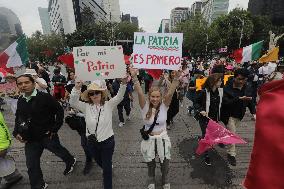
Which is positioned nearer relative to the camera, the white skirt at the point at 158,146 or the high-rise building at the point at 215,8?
the white skirt at the point at 158,146

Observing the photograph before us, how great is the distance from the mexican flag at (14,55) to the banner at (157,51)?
15.6 ft

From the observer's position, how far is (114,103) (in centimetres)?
430

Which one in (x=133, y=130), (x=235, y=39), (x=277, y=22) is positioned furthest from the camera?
(x=277, y=22)

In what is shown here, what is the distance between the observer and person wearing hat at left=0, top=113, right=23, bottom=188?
4.39 m

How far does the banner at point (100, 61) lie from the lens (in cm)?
470

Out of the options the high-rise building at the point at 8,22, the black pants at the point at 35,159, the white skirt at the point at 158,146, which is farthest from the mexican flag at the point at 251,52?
the high-rise building at the point at 8,22

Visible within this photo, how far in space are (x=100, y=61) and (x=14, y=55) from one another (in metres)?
4.81

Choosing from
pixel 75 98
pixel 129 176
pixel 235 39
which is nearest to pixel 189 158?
pixel 129 176

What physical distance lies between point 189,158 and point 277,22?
74.9 meters

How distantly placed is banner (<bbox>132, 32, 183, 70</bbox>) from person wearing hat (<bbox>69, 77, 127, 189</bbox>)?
39.2 inches

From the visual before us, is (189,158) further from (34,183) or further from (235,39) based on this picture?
(235,39)

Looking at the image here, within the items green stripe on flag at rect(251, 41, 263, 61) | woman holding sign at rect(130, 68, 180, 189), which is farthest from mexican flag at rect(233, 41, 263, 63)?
woman holding sign at rect(130, 68, 180, 189)

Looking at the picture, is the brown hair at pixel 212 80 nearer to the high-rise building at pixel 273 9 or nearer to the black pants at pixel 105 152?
the black pants at pixel 105 152

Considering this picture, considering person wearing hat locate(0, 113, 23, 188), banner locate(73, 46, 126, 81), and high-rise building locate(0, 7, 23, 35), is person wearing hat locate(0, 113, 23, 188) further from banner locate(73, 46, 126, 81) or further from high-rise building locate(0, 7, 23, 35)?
high-rise building locate(0, 7, 23, 35)
